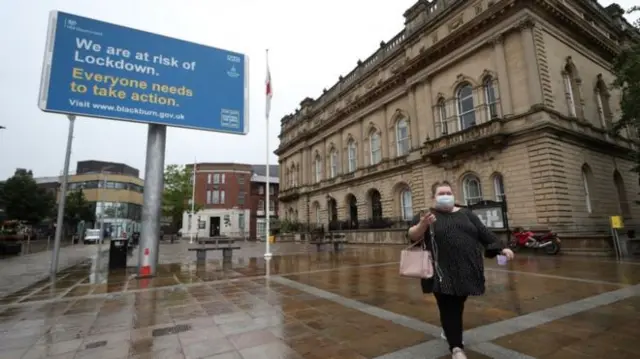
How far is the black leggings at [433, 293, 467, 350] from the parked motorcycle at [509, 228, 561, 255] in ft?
42.3

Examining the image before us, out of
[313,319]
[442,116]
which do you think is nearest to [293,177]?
[442,116]

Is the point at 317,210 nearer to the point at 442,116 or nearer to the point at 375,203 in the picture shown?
the point at 375,203

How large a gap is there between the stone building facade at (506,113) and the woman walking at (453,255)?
14.5m

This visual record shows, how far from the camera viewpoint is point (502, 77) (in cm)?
1680

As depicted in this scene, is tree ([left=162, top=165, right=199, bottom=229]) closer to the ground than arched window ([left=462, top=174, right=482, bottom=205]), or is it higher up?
higher up

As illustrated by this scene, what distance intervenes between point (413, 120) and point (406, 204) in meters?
6.51

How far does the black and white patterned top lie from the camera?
9.11ft

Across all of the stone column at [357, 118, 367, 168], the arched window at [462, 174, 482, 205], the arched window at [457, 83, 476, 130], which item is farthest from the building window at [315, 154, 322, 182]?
the arched window at [462, 174, 482, 205]

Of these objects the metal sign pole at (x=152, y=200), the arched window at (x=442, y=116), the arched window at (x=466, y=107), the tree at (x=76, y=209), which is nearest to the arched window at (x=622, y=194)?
the arched window at (x=466, y=107)

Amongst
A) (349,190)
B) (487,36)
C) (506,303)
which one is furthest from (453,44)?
(506,303)

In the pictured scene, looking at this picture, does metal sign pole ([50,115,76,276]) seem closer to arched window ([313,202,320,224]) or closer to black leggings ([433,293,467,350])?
black leggings ([433,293,467,350])

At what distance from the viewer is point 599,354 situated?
2.99 m

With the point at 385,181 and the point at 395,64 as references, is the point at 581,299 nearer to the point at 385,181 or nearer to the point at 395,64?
the point at 385,181

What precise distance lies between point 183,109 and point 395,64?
2039cm
